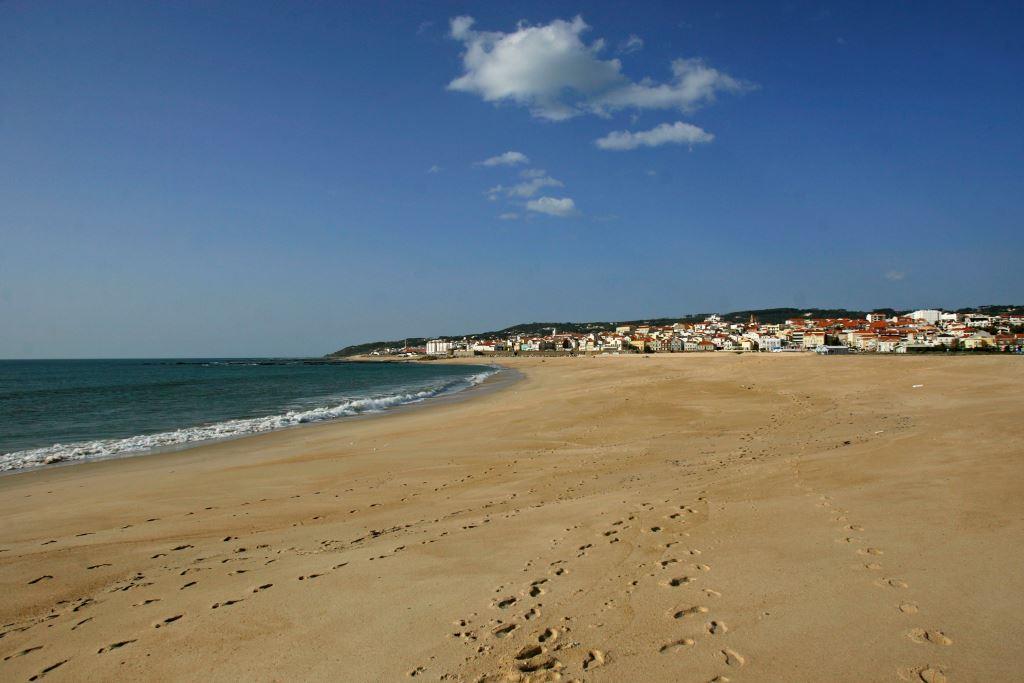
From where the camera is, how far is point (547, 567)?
4539mm

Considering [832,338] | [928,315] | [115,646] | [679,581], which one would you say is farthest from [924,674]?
[928,315]

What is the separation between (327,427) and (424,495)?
1012cm

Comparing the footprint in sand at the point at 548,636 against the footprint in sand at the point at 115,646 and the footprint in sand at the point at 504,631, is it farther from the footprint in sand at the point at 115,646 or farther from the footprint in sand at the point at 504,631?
the footprint in sand at the point at 115,646

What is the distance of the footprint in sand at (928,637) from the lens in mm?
3078

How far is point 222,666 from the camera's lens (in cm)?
342

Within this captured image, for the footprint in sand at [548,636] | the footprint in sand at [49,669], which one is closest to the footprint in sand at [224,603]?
the footprint in sand at [49,669]

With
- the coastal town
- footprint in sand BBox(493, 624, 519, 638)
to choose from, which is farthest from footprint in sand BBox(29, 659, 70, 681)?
the coastal town

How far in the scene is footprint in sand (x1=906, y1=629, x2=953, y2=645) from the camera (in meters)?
3.08

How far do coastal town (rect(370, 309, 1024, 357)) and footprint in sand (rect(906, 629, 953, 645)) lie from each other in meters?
74.6

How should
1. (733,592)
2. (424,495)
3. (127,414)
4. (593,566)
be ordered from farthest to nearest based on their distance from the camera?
(127,414) < (424,495) < (593,566) < (733,592)

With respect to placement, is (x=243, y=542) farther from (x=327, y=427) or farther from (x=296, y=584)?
(x=327, y=427)

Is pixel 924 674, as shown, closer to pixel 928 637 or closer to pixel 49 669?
pixel 928 637

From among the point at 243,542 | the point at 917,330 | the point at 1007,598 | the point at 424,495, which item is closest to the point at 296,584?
the point at 243,542

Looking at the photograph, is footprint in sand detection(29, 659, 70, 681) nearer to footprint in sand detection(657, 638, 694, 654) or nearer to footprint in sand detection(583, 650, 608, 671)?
footprint in sand detection(583, 650, 608, 671)
